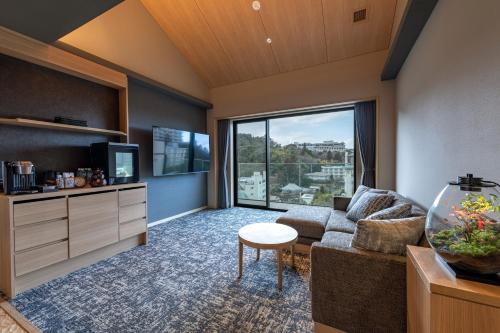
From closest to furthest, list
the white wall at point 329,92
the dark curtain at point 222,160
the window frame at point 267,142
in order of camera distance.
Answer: the white wall at point 329,92, the window frame at point 267,142, the dark curtain at point 222,160

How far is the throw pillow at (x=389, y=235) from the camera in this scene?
1.35 meters

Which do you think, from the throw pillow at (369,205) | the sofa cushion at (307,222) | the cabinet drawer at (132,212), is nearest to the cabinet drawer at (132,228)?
the cabinet drawer at (132,212)

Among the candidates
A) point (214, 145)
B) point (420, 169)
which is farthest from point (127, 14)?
point (420, 169)

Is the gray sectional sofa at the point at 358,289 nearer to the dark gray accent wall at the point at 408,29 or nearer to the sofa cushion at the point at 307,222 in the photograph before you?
the sofa cushion at the point at 307,222

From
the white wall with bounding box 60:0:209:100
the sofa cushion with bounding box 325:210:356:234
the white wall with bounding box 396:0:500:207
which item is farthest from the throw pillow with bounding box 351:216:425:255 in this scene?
the white wall with bounding box 60:0:209:100

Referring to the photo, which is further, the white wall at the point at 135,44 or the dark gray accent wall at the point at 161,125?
the dark gray accent wall at the point at 161,125

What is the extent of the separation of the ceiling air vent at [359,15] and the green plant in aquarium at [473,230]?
326cm

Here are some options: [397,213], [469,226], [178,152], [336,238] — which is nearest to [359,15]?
[397,213]

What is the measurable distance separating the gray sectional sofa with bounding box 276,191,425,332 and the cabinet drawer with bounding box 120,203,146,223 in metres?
2.51

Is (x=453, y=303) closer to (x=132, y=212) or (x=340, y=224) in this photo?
(x=340, y=224)

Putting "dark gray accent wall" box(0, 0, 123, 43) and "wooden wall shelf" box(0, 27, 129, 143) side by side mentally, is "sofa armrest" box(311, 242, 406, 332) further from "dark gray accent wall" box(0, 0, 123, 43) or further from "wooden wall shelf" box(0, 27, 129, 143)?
"wooden wall shelf" box(0, 27, 129, 143)

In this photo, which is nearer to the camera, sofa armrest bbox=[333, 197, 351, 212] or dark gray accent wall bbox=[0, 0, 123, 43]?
dark gray accent wall bbox=[0, 0, 123, 43]

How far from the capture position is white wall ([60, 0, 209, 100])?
115 inches

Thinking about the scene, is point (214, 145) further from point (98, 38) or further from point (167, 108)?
point (98, 38)
